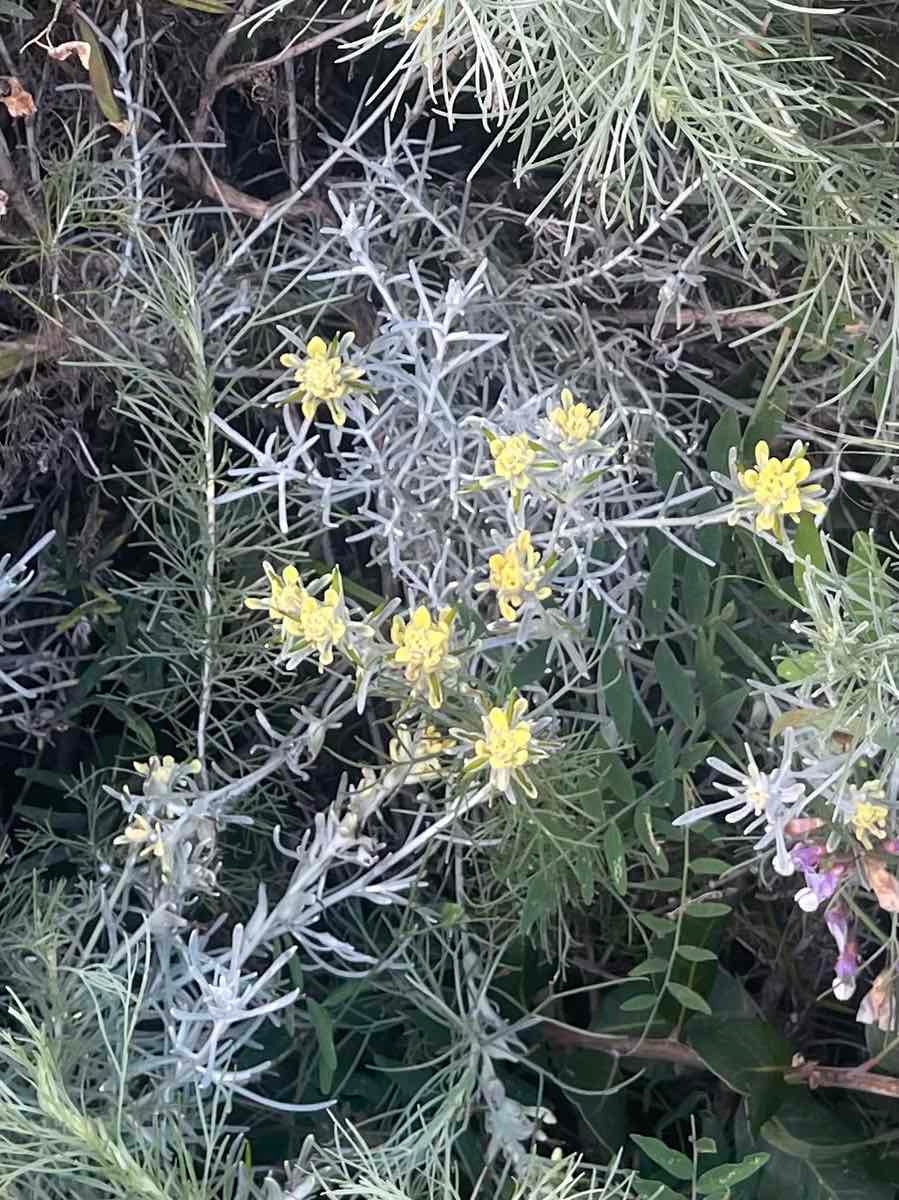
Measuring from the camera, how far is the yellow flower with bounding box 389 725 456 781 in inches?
22.8

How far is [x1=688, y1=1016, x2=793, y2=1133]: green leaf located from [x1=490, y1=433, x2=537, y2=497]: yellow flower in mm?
347

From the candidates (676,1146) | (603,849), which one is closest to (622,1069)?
(676,1146)

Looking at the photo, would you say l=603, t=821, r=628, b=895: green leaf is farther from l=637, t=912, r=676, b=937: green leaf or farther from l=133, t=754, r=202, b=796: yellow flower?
l=133, t=754, r=202, b=796: yellow flower

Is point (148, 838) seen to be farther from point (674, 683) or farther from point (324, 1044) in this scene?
point (674, 683)

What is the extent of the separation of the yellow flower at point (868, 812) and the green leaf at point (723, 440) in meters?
0.19

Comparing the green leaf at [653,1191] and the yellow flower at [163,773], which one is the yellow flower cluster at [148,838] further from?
the green leaf at [653,1191]

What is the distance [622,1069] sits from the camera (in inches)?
28.8

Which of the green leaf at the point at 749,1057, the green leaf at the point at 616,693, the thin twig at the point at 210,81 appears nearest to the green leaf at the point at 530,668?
the green leaf at the point at 616,693

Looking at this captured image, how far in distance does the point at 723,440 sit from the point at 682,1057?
344mm

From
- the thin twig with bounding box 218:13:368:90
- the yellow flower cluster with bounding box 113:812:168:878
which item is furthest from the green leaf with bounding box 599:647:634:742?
the thin twig with bounding box 218:13:368:90

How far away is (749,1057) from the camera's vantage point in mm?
678

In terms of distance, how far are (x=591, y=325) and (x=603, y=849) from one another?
0.95ft

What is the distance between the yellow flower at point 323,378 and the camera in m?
0.57

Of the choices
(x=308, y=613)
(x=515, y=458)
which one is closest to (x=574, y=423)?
(x=515, y=458)
